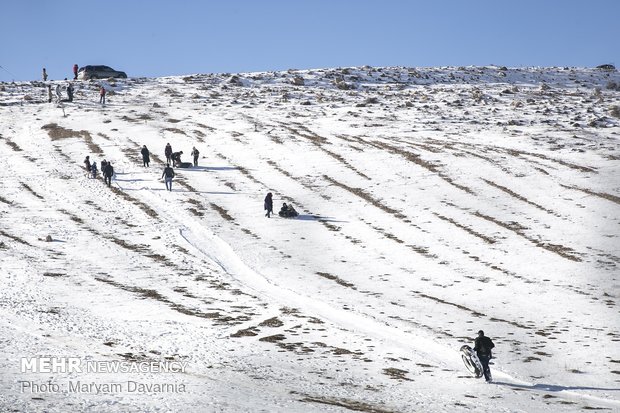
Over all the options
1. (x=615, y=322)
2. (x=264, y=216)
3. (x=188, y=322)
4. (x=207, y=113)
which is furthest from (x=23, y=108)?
(x=615, y=322)

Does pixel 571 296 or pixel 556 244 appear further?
pixel 556 244

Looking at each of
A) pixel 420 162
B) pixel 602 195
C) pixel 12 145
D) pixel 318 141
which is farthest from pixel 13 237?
pixel 602 195

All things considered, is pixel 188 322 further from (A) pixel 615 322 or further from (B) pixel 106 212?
(B) pixel 106 212

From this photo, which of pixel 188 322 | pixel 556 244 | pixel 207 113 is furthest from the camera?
pixel 207 113

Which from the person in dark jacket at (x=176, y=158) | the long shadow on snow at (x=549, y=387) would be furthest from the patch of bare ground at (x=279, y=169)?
the long shadow on snow at (x=549, y=387)

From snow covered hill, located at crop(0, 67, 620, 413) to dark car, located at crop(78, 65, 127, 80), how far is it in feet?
61.9

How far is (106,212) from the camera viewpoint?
4366 cm

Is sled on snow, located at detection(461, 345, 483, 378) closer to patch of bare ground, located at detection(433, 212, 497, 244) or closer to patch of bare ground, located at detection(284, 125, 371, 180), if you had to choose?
patch of bare ground, located at detection(433, 212, 497, 244)

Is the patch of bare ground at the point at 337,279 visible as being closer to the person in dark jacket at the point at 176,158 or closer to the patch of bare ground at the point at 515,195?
the patch of bare ground at the point at 515,195

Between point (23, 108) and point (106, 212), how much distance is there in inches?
1677

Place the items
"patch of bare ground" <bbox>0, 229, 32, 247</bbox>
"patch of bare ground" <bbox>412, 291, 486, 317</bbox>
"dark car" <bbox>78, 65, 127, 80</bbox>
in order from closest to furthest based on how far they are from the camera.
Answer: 1. "patch of bare ground" <bbox>412, 291, 486, 317</bbox>
2. "patch of bare ground" <bbox>0, 229, 32, 247</bbox>
3. "dark car" <bbox>78, 65, 127, 80</bbox>

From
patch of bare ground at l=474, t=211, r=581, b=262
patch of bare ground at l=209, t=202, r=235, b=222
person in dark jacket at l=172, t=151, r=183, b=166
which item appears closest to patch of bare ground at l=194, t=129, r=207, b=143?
person in dark jacket at l=172, t=151, r=183, b=166

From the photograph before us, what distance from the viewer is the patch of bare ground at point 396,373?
1952cm

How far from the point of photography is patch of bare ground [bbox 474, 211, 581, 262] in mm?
35406
